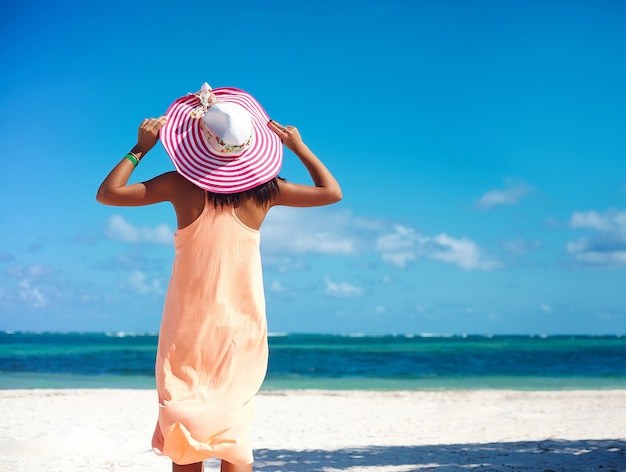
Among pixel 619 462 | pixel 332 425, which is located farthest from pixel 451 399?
pixel 619 462

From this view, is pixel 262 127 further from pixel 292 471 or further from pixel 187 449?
pixel 292 471

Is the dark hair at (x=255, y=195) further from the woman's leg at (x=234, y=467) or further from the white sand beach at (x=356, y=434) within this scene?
the white sand beach at (x=356, y=434)

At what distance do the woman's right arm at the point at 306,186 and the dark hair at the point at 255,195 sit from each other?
3 centimetres

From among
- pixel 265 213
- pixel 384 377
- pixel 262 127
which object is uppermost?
pixel 262 127

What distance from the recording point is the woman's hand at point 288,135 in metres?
3.04

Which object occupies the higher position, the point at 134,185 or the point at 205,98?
the point at 205,98

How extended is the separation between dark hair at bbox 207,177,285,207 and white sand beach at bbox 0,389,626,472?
4.51 meters

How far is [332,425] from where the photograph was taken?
1027 centimetres

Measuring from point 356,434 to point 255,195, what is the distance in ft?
24.0

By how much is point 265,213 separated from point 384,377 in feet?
77.2

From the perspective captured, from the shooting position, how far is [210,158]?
2.82 m

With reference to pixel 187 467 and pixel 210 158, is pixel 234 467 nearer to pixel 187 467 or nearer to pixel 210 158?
pixel 187 467

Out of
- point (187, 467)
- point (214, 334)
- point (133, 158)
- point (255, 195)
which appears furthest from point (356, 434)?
point (133, 158)

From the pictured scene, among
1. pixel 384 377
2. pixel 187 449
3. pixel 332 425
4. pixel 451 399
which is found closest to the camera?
pixel 187 449
